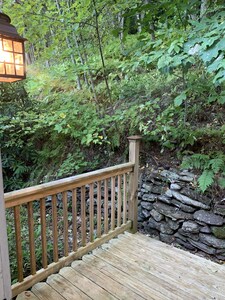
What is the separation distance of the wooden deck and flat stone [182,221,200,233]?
42 cm

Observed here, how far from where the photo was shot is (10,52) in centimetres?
141

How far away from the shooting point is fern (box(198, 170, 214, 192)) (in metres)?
2.57

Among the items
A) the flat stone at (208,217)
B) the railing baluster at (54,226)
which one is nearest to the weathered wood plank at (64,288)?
the railing baluster at (54,226)

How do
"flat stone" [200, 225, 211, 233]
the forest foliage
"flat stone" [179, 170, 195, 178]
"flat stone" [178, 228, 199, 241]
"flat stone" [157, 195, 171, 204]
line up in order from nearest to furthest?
1. the forest foliage
2. "flat stone" [200, 225, 211, 233]
3. "flat stone" [178, 228, 199, 241]
4. "flat stone" [179, 170, 195, 178]
5. "flat stone" [157, 195, 171, 204]

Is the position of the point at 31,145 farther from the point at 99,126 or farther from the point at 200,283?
the point at 200,283

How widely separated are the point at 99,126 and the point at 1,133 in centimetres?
196

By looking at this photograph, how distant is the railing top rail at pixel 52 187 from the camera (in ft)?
5.51

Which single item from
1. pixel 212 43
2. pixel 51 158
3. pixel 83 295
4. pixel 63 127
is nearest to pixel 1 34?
pixel 212 43

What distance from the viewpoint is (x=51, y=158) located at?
4.53 meters

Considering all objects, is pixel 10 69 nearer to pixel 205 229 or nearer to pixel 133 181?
pixel 133 181

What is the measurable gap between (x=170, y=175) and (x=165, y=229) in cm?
71

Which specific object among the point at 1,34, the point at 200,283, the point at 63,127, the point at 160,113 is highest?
the point at 1,34

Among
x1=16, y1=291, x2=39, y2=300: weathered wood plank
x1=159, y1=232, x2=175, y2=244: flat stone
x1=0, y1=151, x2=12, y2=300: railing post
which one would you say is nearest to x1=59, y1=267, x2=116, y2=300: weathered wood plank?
x1=16, y1=291, x2=39, y2=300: weathered wood plank

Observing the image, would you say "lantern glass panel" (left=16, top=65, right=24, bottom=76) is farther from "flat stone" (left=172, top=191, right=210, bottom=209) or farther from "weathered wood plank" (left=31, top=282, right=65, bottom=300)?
"flat stone" (left=172, top=191, right=210, bottom=209)
